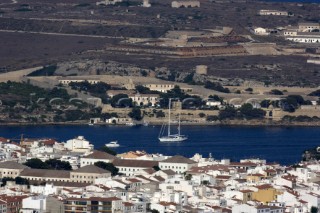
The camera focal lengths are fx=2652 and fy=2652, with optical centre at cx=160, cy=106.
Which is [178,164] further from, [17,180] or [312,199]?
[312,199]

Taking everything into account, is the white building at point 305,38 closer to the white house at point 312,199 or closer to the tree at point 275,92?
the tree at point 275,92

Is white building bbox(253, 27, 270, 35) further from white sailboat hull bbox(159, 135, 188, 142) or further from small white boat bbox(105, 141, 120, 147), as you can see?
small white boat bbox(105, 141, 120, 147)

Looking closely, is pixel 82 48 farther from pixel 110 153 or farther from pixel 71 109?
pixel 110 153

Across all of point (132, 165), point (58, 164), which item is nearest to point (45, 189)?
point (132, 165)

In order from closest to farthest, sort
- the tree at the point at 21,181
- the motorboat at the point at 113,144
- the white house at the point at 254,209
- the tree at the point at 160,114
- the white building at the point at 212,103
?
the white house at the point at 254,209, the tree at the point at 21,181, the motorboat at the point at 113,144, the tree at the point at 160,114, the white building at the point at 212,103

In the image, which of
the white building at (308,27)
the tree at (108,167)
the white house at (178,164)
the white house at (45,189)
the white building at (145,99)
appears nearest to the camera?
the white house at (45,189)

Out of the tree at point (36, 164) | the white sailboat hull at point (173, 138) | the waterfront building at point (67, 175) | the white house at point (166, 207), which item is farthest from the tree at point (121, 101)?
the white house at point (166, 207)

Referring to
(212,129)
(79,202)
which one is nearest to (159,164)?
(79,202)
